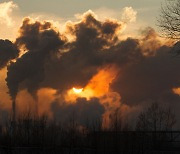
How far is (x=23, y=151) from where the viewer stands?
122ft

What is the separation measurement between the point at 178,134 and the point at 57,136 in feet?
35.9

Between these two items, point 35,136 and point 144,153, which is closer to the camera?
point 144,153

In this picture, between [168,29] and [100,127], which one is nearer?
[168,29]

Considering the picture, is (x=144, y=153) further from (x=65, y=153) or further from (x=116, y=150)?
(x=65, y=153)

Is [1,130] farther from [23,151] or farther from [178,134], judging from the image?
[178,134]

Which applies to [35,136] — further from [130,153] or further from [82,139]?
[130,153]

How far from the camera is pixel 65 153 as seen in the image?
3641cm

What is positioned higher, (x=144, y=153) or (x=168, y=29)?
(x=168, y=29)

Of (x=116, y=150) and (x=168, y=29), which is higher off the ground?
(x=168, y=29)

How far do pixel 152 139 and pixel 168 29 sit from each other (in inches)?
708

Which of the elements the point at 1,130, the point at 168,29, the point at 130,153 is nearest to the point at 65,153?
the point at 130,153

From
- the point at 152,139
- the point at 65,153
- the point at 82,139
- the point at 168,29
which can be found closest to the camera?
the point at 168,29

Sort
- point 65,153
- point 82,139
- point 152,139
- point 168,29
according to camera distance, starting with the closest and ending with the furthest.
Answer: point 168,29 < point 65,153 < point 82,139 < point 152,139

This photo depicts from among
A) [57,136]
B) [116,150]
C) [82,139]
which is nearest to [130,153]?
[116,150]
